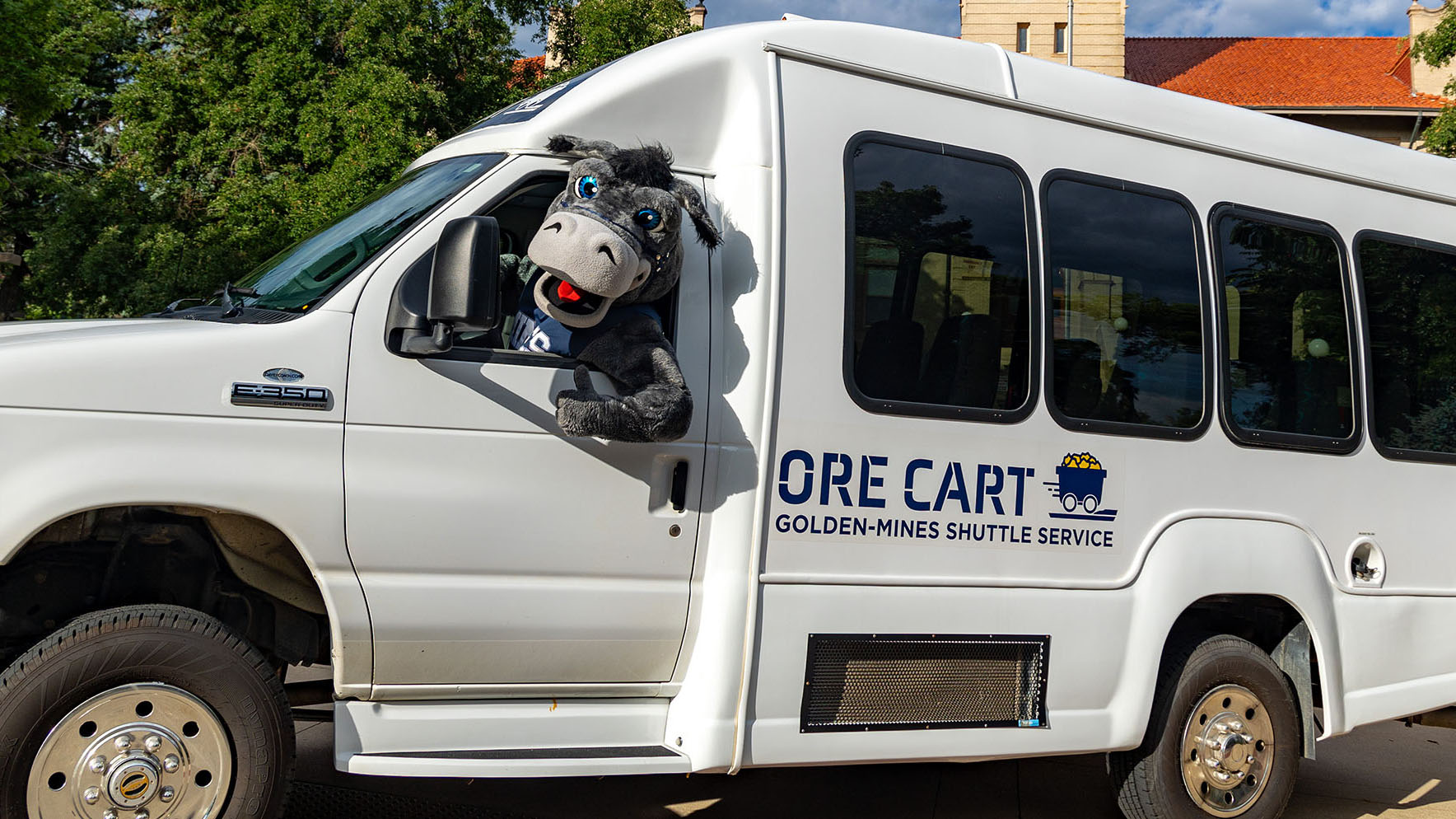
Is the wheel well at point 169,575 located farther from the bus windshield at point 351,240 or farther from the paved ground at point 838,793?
the paved ground at point 838,793

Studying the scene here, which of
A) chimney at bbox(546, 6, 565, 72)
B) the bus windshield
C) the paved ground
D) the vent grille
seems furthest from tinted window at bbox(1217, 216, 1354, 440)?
chimney at bbox(546, 6, 565, 72)

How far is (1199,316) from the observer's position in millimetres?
5105

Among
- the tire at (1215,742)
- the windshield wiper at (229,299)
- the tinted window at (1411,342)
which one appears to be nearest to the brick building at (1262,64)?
the tinted window at (1411,342)

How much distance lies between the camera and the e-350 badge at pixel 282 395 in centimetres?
348

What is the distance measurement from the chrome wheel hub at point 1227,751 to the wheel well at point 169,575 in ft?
11.4

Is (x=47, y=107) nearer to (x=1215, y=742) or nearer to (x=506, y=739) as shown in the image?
(x=506, y=739)

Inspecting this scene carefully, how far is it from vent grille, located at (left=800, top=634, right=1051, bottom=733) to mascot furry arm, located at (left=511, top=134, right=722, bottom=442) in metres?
1.04

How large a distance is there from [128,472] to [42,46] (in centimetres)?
1731

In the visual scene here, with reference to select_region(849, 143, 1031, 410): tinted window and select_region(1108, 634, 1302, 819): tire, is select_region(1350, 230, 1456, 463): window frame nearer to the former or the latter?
select_region(1108, 634, 1302, 819): tire

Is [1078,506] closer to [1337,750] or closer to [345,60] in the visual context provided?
[1337,750]

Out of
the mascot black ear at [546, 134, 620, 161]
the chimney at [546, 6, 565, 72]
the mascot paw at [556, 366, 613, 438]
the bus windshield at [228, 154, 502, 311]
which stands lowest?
the mascot paw at [556, 366, 613, 438]

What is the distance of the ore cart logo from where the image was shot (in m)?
4.64

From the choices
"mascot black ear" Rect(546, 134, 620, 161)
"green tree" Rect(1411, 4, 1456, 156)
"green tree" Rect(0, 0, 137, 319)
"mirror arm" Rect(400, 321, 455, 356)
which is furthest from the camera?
"green tree" Rect(1411, 4, 1456, 156)

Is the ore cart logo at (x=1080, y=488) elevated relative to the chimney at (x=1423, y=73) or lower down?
lower down
